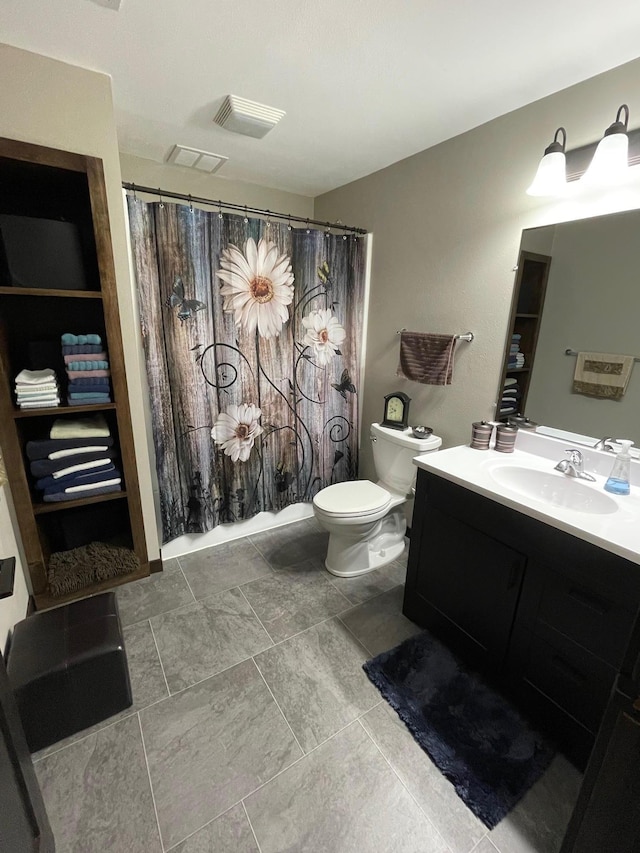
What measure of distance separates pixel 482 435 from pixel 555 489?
1.26 ft

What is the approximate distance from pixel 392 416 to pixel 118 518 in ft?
5.50

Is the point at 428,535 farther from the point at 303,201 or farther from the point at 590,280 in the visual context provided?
the point at 303,201

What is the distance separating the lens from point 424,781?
3.97ft

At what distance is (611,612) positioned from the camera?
1.10 meters

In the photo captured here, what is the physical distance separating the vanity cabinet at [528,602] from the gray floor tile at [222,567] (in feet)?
3.18

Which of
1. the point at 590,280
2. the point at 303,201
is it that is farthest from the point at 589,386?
the point at 303,201

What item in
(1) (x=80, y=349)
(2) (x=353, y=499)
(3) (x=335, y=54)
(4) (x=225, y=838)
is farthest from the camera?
(2) (x=353, y=499)

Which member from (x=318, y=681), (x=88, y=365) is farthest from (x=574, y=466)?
(x=88, y=365)

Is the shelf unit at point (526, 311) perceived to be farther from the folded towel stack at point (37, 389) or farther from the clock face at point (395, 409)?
the folded towel stack at point (37, 389)

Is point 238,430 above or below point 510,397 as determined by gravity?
below

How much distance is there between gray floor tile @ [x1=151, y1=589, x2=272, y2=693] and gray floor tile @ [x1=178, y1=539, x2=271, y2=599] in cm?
10

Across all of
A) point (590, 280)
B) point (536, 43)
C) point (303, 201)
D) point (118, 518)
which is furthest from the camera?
point (303, 201)

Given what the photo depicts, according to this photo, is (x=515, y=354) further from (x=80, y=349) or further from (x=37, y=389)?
(x=37, y=389)

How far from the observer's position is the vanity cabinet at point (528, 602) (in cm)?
112
